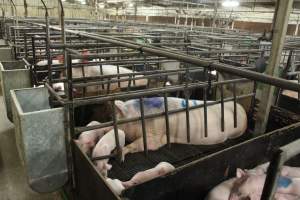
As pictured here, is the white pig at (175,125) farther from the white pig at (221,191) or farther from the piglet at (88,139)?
Result: the white pig at (221,191)

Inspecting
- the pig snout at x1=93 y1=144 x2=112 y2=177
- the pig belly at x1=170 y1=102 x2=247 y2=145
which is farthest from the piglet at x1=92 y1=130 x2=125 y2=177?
the pig belly at x1=170 y1=102 x2=247 y2=145

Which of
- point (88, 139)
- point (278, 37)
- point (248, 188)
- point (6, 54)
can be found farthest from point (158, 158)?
point (6, 54)

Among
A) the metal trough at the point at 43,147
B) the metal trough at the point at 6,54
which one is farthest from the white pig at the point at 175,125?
the metal trough at the point at 6,54

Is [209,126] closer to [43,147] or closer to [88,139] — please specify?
[88,139]

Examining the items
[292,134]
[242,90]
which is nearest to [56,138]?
[292,134]

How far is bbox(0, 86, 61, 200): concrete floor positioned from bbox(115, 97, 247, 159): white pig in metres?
0.88

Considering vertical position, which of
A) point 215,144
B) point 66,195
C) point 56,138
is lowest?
point 66,195

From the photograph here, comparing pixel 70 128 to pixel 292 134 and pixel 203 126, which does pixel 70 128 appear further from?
pixel 292 134

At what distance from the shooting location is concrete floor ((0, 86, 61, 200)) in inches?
87.1

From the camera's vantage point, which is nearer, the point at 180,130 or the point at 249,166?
the point at 249,166

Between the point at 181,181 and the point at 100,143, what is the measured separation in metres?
0.67

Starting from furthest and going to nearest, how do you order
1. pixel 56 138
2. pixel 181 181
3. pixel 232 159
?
pixel 232 159
pixel 56 138
pixel 181 181

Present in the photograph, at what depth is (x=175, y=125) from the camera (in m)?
2.28

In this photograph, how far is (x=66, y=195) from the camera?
203 cm
